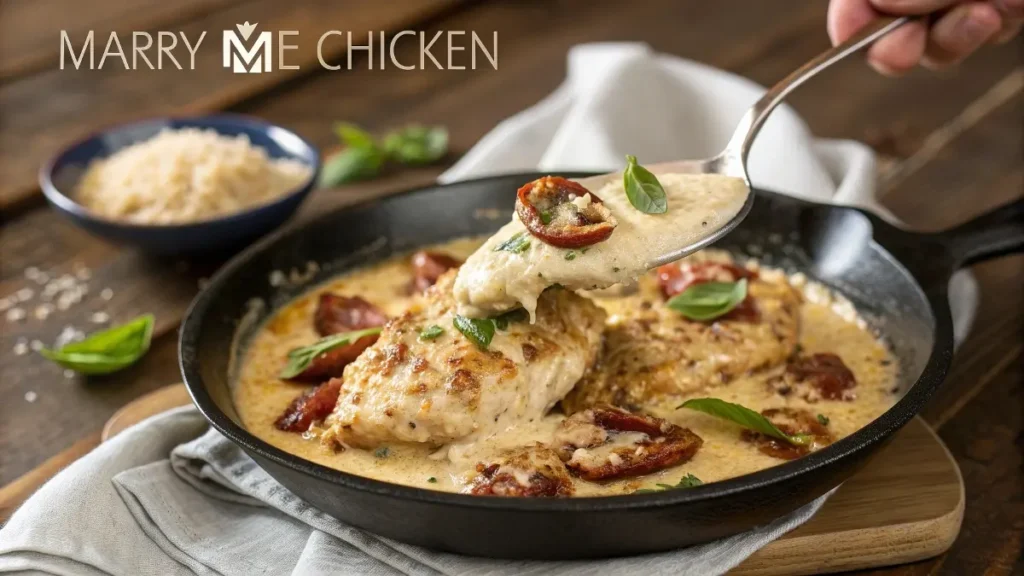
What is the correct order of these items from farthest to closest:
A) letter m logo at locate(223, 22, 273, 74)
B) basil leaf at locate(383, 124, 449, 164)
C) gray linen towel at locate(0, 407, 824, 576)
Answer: letter m logo at locate(223, 22, 273, 74) < basil leaf at locate(383, 124, 449, 164) < gray linen towel at locate(0, 407, 824, 576)

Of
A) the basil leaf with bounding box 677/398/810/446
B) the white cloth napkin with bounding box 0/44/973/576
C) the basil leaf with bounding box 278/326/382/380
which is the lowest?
the white cloth napkin with bounding box 0/44/973/576

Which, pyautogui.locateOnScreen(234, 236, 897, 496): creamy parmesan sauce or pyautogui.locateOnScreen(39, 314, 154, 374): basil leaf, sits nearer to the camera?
pyautogui.locateOnScreen(234, 236, 897, 496): creamy parmesan sauce

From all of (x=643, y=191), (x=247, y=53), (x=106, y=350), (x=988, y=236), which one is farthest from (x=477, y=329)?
(x=247, y=53)

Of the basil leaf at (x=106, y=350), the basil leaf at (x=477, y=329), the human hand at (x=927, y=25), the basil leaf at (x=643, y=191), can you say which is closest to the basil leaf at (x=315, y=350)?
the basil leaf at (x=477, y=329)

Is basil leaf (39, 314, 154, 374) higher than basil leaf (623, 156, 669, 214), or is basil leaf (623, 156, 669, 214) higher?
basil leaf (623, 156, 669, 214)

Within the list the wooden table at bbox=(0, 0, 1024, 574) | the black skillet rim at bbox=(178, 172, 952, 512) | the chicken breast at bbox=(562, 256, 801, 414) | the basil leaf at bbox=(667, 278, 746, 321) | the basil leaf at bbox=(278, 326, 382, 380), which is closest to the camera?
the black skillet rim at bbox=(178, 172, 952, 512)

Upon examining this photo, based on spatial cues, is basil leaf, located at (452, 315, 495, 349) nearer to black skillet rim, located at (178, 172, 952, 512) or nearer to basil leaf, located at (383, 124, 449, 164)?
black skillet rim, located at (178, 172, 952, 512)

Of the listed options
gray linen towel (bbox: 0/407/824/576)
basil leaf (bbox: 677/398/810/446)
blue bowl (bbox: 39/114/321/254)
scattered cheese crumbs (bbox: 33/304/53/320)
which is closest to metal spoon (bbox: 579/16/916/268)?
basil leaf (bbox: 677/398/810/446)
